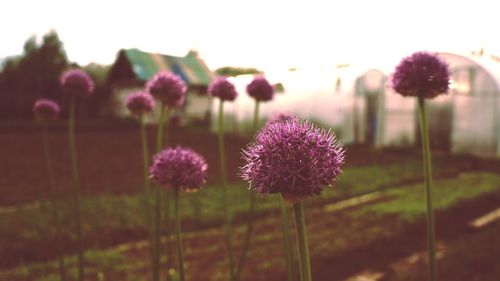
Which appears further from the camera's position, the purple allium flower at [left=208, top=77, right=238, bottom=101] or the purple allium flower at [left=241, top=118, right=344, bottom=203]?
the purple allium flower at [left=208, top=77, right=238, bottom=101]

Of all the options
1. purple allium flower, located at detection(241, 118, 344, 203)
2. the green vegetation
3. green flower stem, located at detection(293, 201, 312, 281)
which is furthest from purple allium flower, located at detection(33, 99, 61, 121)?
green flower stem, located at detection(293, 201, 312, 281)

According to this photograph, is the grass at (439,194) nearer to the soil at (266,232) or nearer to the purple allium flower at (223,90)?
the soil at (266,232)

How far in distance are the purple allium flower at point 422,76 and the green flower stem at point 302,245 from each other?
1474 millimetres

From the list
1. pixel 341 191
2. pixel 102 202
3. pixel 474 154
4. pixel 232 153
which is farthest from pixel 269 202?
pixel 474 154

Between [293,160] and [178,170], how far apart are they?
3.92ft

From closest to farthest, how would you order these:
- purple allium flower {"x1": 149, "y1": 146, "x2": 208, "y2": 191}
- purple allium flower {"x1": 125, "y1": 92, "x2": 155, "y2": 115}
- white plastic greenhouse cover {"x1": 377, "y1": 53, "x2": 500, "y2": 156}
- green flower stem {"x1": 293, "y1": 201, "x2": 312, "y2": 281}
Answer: green flower stem {"x1": 293, "y1": 201, "x2": 312, "y2": 281} → purple allium flower {"x1": 149, "y1": 146, "x2": 208, "y2": 191} → purple allium flower {"x1": 125, "y1": 92, "x2": 155, "y2": 115} → white plastic greenhouse cover {"x1": 377, "y1": 53, "x2": 500, "y2": 156}

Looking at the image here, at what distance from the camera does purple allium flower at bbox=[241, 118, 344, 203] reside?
137 cm

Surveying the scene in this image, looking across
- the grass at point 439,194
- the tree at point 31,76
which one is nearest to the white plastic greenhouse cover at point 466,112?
the grass at point 439,194

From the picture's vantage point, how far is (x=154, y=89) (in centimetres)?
368

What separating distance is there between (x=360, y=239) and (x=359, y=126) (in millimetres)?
13293

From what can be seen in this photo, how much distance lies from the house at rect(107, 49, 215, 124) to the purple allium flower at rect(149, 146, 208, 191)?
87.1ft

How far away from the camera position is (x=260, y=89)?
390 cm

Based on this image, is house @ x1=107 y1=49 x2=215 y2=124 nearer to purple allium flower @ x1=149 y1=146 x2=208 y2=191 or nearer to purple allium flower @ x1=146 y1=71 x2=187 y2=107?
purple allium flower @ x1=146 y1=71 x2=187 y2=107

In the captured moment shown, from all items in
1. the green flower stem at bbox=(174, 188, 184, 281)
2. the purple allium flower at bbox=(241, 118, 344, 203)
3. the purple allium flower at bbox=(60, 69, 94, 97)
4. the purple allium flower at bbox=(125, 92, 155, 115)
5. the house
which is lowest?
the green flower stem at bbox=(174, 188, 184, 281)
